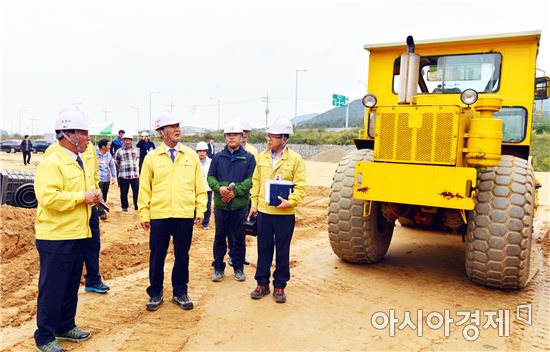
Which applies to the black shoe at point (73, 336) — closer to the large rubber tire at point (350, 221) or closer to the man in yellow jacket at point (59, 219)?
the man in yellow jacket at point (59, 219)

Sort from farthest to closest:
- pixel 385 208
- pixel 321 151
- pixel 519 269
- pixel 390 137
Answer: pixel 321 151 < pixel 385 208 < pixel 390 137 < pixel 519 269

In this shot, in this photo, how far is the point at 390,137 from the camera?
4.91 meters

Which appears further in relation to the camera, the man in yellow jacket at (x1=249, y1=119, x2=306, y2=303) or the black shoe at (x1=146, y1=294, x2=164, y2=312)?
the man in yellow jacket at (x1=249, y1=119, x2=306, y2=303)

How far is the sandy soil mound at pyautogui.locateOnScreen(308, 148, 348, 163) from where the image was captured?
104 ft

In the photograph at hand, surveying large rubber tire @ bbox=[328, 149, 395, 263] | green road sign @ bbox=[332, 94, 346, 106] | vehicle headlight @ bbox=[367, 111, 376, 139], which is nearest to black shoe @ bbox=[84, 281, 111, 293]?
large rubber tire @ bbox=[328, 149, 395, 263]

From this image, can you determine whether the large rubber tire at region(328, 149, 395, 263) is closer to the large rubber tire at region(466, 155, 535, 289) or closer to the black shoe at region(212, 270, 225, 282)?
the large rubber tire at region(466, 155, 535, 289)

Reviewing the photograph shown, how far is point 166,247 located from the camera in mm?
4367

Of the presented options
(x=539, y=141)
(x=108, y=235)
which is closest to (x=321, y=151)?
(x=539, y=141)

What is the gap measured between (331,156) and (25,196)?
25725mm

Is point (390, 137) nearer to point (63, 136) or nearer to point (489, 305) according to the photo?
point (489, 305)

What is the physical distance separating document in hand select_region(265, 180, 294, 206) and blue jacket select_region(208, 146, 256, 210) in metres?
0.70

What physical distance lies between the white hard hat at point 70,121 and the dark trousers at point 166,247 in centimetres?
116

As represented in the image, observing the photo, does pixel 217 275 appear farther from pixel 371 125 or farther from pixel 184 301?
pixel 371 125

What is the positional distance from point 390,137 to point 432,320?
192 cm
